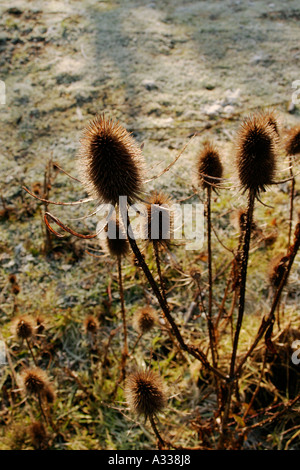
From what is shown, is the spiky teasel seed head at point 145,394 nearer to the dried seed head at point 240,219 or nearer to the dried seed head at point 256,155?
the dried seed head at point 240,219

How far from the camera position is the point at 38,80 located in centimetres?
461

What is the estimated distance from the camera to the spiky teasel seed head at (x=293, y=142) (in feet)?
6.79

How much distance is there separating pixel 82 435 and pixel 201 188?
161cm

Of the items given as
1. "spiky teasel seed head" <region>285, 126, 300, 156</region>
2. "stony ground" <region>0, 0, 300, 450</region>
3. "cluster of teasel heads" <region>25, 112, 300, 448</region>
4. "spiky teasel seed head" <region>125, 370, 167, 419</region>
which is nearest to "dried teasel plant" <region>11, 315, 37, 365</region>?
"stony ground" <region>0, 0, 300, 450</region>

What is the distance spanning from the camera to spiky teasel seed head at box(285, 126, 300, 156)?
2069 millimetres

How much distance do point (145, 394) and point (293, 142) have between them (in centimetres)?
149

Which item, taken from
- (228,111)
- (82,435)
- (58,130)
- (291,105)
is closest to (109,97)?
(58,130)

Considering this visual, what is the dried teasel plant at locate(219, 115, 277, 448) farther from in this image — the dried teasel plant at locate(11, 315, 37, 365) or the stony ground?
the stony ground

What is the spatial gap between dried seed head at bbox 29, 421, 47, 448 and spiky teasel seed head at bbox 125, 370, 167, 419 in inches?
29.8

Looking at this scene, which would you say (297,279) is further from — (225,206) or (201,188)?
(201,188)

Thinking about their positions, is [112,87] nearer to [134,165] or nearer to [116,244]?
[116,244]

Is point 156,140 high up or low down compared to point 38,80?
down

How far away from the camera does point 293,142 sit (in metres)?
2.08

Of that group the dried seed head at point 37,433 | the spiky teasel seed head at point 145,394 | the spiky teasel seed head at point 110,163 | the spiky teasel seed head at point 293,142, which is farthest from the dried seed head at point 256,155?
the dried seed head at point 37,433
